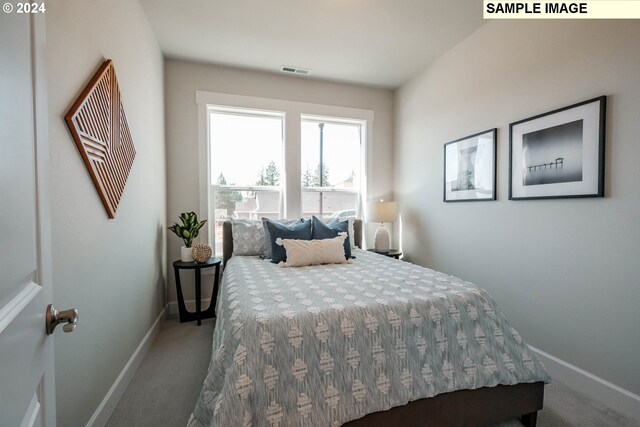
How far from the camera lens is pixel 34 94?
62cm

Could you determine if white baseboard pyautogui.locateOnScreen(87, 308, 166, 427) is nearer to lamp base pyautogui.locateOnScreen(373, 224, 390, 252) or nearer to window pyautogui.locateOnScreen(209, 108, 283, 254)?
window pyautogui.locateOnScreen(209, 108, 283, 254)

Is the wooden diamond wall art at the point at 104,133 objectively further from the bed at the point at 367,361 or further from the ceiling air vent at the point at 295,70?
the ceiling air vent at the point at 295,70

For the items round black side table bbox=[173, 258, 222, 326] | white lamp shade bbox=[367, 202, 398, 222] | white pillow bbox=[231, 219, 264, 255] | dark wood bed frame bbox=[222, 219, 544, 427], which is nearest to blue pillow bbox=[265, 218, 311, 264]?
white pillow bbox=[231, 219, 264, 255]

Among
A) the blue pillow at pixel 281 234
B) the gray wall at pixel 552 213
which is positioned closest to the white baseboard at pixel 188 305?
the blue pillow at pixel 281 234

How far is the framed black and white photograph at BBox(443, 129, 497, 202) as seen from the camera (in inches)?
101

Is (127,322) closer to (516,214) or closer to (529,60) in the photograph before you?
(516,214)

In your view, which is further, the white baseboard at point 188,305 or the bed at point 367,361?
the white baseboard at point 188,305

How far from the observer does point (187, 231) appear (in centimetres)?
299

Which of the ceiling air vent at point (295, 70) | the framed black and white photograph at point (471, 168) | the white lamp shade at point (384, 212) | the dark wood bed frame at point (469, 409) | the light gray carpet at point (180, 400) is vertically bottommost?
the light gray carpet at point (180, 400)

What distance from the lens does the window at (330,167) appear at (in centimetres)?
374

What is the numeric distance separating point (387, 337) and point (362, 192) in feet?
9.12

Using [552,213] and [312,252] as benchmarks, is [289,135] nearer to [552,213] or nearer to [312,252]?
[312,252]

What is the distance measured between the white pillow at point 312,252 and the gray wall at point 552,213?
1313mm

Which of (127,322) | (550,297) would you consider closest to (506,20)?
(550,297)
